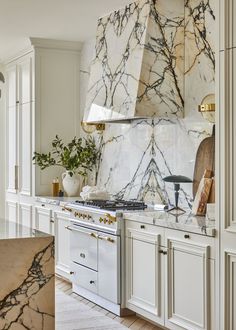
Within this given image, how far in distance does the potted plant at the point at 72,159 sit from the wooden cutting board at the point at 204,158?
202 cm

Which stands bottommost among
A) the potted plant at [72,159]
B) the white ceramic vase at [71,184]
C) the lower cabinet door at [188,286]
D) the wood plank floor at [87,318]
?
the wood plank floor at [87,318]

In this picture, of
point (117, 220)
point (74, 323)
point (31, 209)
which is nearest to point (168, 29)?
point (117, 220)

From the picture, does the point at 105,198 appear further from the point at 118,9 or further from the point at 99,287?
the point at 118,9

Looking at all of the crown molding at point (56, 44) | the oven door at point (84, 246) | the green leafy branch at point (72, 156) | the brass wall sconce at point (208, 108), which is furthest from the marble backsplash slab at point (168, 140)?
the crown molding at point (56, 44)

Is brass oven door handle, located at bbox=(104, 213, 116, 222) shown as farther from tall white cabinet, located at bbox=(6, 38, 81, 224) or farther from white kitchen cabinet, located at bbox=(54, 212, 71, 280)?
tall white cabinet, located at bbox=(6, 38, 81, 224)

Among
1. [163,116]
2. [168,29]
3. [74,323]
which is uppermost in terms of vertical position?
[168,29]

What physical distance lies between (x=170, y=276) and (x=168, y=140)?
1.49 metres

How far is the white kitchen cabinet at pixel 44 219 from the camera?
6.14 meters

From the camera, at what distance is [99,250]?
491 centimetres

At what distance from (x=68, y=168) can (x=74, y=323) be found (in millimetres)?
2282

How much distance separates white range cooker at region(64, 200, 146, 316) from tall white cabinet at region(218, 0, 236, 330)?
133cm

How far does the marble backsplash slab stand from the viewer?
180 inches

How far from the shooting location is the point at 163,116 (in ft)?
15.8

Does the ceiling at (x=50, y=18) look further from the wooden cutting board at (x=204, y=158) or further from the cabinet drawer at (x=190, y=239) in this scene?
the cabinet drawer at (x=190, y=239)
